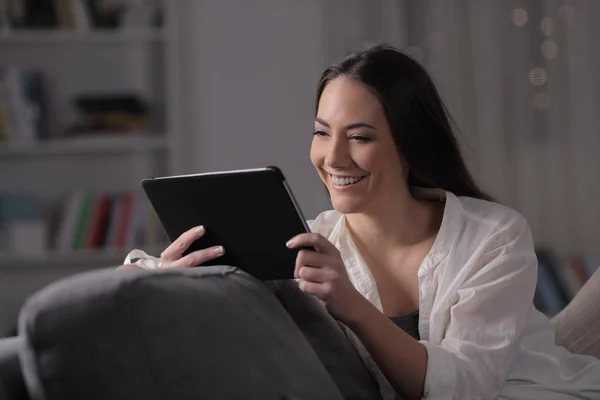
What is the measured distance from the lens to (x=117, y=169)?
4.02 meters

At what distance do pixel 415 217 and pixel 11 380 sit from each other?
0.96m

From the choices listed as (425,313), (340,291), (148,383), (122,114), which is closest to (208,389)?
(148,383)

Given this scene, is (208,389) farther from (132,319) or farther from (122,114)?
(122,114)

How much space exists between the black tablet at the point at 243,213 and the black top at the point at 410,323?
1.30 feet

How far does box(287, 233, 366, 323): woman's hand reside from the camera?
3.94ft

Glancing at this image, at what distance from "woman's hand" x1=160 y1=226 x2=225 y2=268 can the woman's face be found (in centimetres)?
33

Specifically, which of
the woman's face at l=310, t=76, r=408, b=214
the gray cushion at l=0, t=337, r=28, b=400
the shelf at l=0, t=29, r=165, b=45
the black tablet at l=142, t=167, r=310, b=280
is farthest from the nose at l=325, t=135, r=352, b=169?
the shelf at l=0, t=29, r=165, b=45

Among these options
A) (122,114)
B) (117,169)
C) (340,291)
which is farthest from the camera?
(117,169)

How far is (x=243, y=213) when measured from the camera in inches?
49.8

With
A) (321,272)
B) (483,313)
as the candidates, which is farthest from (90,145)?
(321,272)

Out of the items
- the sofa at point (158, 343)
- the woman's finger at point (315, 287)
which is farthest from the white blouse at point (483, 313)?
the sofa at point (158, 343)

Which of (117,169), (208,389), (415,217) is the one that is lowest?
(117,169)

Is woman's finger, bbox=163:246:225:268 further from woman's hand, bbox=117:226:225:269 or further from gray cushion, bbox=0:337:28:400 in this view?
gray cushion, bbox=0:337:28:400

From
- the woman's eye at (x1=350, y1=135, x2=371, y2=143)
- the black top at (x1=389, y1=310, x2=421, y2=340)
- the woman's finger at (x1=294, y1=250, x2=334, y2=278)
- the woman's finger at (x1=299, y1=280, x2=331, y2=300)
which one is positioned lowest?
the black top at (x1=389, y1=310, x2=421, y2=340)
